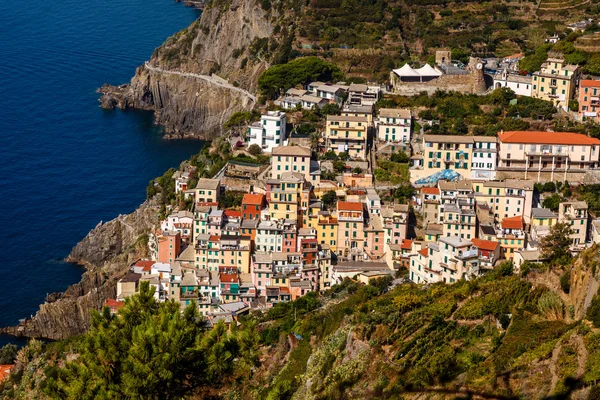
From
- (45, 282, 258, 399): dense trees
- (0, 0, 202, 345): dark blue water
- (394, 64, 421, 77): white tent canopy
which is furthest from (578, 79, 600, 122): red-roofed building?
(45, 282, 258, 399): dense trees

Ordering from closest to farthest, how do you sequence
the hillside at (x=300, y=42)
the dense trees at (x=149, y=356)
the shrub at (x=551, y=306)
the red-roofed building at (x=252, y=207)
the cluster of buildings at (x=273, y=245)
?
1. the dense trees at (x=149, y=356)
2. the shrub at (x=551, y=306)
3. the cluster of buildings at (x=273, y=245)
4. the red-roofed building at (x=252, y=207)
5. the hillside at (x=300, y=42)

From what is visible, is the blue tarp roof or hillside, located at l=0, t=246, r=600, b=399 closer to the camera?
hillside, located at l=0, t=246, r=600, b=399

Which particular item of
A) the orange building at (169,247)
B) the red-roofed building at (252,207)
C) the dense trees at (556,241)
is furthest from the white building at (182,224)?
the dense trees at (556,241)

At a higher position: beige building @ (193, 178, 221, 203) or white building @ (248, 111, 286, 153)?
white building @ (248, 111, 286, 153)

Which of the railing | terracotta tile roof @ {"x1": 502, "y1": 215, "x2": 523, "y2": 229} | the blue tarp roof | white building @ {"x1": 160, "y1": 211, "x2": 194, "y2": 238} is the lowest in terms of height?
white building @ {"x1": 160, "y1": 211, "x2": 194, "y2": 238}

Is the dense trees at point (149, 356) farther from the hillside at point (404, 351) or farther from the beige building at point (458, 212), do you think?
the beige building at point (458, 212)

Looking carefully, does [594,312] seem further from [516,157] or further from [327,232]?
[516,157]

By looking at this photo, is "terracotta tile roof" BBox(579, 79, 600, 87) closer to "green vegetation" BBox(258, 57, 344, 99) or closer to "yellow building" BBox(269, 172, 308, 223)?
"green vegetation" BBox(258, 57, 344, 99)
